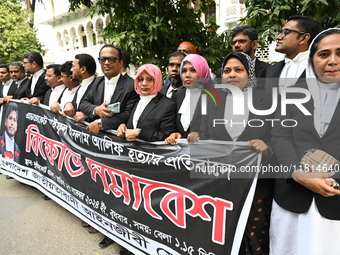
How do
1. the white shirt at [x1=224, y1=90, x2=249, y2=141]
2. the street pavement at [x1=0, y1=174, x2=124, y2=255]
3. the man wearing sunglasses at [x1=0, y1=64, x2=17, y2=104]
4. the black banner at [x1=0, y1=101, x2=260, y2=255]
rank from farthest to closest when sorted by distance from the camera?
the man wearing sunglasses at [x1=0, y1=64, x2=17, y2=104]
the street pavement at [x1=0, y1=174, x2=124, y2=255]
the white shirt at [x1=224, y1=90, x2=249, y2=141]
the black banner at [x1=0, y1=101, x2=260, y2=255]

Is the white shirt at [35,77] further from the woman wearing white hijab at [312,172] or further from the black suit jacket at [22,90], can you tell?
the woman wearing white hijab at [312,172]

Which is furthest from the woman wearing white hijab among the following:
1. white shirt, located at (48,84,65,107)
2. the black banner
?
white shirt, located at (48,84,65,107)

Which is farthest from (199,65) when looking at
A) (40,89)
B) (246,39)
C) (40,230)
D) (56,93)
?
(40,89)

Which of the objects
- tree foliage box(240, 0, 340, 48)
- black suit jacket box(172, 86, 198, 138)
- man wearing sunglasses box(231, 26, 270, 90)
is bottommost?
black suit jacket box(172, 86, 198, 138)

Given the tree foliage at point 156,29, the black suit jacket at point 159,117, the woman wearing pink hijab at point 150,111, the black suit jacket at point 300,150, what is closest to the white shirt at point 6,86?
the tree foliage at point 156,29

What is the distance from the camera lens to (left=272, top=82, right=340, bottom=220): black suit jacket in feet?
4.82

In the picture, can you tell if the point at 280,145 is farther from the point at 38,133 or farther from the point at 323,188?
the point at 38,133

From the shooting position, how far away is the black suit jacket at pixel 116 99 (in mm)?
2625

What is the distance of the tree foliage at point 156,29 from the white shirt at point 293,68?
179cm

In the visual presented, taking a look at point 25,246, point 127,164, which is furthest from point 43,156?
point 127,164

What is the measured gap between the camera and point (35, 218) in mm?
3215

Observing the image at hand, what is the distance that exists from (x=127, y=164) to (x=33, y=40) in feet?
50.1

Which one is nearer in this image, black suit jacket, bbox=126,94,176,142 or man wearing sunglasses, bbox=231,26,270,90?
black suit jacket, bbox=126,94,176,142

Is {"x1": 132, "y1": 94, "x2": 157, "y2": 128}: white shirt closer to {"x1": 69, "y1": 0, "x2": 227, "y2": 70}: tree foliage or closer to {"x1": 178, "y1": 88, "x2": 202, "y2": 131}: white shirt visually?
{"x1": 178, "y1": 88, "x2": 202, "y2": 131}: white shirt
